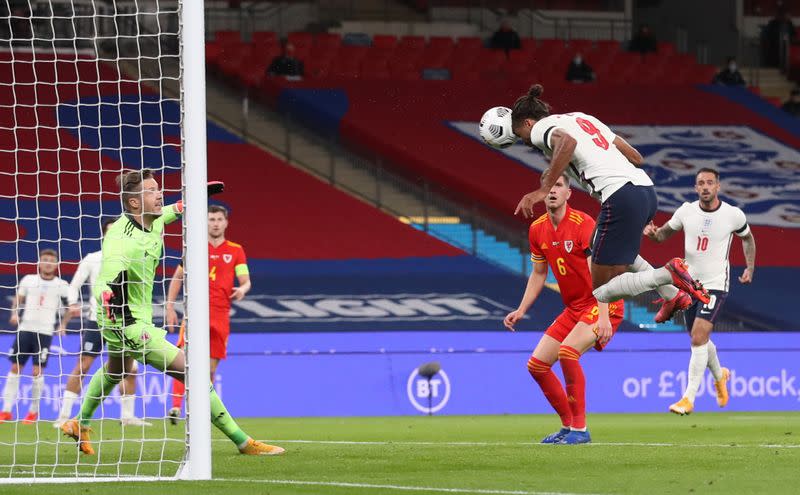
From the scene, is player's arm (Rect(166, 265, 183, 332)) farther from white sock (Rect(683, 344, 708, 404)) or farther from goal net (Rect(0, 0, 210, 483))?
white sock (Rect(683, 344, 708, 404))

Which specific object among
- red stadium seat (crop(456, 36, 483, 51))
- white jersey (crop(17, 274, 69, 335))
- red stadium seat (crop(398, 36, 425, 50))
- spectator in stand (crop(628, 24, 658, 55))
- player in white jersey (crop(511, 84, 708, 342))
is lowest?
white jersey (crop(17, 274, 69, 335))

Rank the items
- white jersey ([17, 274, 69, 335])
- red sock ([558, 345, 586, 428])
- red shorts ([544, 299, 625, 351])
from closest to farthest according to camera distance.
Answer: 1. red sock ([558, 345, 586, 428])
2. red shorts ([544, 299, 625, 351])
3. white jersey ([17, 274, 69, 335])

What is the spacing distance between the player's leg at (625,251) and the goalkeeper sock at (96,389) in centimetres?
329

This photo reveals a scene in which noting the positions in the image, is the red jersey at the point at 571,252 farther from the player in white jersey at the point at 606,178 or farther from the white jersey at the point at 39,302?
the white jersey at the point at 39,302

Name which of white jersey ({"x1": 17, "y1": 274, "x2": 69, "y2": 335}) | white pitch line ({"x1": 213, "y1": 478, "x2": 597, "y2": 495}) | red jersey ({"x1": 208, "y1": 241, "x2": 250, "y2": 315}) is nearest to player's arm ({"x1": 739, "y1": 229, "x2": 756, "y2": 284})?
red jersey ({"x1": 208, "y1": 241, "x2": 250, "y2": 315})

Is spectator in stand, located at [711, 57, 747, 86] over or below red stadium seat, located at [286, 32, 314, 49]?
below

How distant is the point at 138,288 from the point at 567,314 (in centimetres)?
334

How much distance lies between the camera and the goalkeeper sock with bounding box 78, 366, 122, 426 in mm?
9438

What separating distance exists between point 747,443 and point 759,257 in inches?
584

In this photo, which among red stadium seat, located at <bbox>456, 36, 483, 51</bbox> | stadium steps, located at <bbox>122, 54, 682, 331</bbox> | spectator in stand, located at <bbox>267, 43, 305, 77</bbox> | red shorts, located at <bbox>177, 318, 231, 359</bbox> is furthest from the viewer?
red stadium seat, located at <bbox>456, 36, 483, 51</bbox>

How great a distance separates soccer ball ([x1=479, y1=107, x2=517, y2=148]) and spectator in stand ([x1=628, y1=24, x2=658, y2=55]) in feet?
73.9

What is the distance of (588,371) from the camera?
1805cm

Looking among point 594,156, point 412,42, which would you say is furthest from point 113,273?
point 412,42

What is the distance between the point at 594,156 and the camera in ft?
29.0
